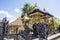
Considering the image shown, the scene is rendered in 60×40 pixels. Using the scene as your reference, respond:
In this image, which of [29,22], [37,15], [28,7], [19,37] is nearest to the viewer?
[19,37]

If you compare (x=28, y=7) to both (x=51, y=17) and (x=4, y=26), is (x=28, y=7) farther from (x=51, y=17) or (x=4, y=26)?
(x=4, y=26)

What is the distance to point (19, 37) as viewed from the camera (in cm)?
1195

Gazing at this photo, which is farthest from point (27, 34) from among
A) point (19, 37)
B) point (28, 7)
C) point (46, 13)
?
point (28, 7)

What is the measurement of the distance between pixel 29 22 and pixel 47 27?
6.08 feet

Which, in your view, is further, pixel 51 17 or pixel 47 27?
pixel 51 17

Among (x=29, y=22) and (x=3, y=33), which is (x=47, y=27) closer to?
(x=29, y=22)

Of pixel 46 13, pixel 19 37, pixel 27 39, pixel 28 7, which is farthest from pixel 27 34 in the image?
pixel 28 7

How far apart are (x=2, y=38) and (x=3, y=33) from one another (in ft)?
1.13

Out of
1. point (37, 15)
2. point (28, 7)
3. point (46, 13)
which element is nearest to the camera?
point (46, 13)

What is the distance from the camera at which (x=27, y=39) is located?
11.0 metres

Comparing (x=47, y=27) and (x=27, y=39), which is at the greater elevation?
(x=47, y=27)

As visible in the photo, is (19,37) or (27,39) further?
(19,37)

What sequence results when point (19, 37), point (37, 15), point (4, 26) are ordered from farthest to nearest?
point (37, 15)
point (19, 37)
point (4, 26)

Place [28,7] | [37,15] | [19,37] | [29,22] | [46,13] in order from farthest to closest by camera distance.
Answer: [28,7] → [37,15] → [46,13] → [29,22] → [19,37]
